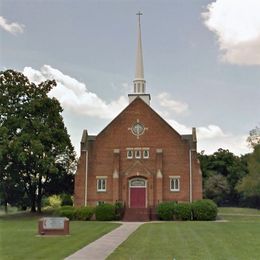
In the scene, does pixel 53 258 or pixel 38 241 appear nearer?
pixel 53 258

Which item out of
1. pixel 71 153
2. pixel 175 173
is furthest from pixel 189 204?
pixel 71 153

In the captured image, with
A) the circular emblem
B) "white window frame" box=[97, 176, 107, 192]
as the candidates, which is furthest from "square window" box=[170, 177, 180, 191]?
"white window frame" box=[97, 176, 107, 192]

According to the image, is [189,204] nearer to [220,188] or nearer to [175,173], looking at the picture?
[175,173]

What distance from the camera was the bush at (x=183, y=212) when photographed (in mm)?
40531

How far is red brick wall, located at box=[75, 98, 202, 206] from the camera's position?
4584cm

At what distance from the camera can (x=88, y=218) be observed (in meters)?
40.6

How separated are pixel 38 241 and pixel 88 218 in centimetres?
2110

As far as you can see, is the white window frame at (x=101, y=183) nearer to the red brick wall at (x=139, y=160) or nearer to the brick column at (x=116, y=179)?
the red brick wall at (x=139, y=160)

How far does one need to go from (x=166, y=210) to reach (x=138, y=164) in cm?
677

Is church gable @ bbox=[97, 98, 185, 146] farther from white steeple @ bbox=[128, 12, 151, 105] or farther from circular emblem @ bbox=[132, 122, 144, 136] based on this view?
white steeple @ bbox=[128, 12, 151, 105]

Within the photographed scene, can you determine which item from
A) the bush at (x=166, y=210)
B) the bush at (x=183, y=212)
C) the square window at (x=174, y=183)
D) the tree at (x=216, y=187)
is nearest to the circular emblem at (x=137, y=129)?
the square window at (x=174, y=183)

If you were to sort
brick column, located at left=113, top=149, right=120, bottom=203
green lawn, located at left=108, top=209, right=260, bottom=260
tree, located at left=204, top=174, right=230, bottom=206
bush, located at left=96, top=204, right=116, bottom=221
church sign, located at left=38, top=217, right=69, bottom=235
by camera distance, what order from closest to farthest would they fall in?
green lawn, located at left=108, top=209, right=260, bottom=260 → church sign, located at left=38, top=217, right=69, bottom=235 → bush, located at left=96, top=204, right=116, bottom=221 → brick column, located at left=113, top=149, right=120, bottom=203 → tree, located at left=204, top=174, right=230, bottom=206

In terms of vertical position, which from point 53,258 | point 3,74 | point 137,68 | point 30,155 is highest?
point 137,68

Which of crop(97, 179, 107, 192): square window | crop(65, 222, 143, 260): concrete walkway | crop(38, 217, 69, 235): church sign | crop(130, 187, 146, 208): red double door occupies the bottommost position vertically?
crop(65, 222, 143, 260): concrete walkway
